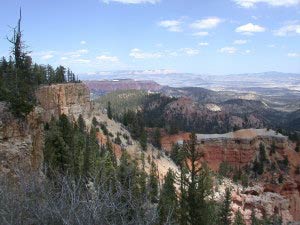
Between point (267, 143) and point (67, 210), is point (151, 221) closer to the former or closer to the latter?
point (67, 210)

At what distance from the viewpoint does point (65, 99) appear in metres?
98.1

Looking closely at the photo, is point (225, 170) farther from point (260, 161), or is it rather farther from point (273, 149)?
point (273, 149)

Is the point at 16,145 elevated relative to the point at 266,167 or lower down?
elevated

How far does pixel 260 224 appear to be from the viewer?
6875 cm

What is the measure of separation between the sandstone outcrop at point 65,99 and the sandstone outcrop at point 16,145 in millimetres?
67042

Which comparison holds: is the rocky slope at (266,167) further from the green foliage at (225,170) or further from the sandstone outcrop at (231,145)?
the green foliage at (225,170)

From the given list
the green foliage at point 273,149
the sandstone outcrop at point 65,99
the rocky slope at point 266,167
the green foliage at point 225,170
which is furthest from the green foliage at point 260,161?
the sandstone outcrop at point 65,99

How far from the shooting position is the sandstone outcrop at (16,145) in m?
17.7

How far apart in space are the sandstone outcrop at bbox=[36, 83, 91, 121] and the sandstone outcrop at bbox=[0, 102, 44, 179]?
6704cm

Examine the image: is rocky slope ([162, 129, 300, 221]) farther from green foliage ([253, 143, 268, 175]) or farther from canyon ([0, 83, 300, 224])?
green foliage ([253, 143, 268, 175])

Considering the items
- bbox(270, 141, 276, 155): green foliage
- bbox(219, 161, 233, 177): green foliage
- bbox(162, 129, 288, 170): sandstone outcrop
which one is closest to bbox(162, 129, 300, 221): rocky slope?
bbox(162, 129, 288, 170): sandstone outcrop

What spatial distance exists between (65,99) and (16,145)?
265 ft

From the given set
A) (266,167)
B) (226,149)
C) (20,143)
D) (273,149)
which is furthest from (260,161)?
(20,143)

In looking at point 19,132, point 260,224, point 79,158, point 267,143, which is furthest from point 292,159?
point 19,132
